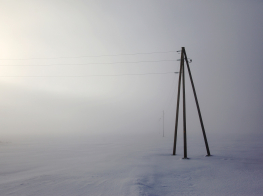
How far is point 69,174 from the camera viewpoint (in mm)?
10305

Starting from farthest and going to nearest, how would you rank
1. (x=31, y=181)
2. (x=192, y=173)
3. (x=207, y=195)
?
(x=192, y=173)
(x=31, y=181)
(x=207, y=195)

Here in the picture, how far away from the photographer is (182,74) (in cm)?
1691

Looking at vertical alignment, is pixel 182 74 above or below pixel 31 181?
above

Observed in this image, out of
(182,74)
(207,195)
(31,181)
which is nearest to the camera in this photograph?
(207,195)

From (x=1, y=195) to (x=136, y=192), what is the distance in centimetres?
530

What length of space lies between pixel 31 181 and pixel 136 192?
5452 millimetres

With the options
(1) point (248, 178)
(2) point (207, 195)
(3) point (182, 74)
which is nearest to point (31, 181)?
(2) point (207, 195)

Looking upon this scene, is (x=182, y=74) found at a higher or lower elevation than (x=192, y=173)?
higher

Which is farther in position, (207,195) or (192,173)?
(192,173)

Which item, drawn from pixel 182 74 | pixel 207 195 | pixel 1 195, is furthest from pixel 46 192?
pixel 182 74

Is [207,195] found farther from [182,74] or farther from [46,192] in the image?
[182,74]

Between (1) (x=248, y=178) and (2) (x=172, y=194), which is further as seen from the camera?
(1) (x=248, y=178)

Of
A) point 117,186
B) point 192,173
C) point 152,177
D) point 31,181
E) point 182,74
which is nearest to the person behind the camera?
point 117,186

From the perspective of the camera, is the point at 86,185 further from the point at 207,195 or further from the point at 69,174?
the point at 207,195
